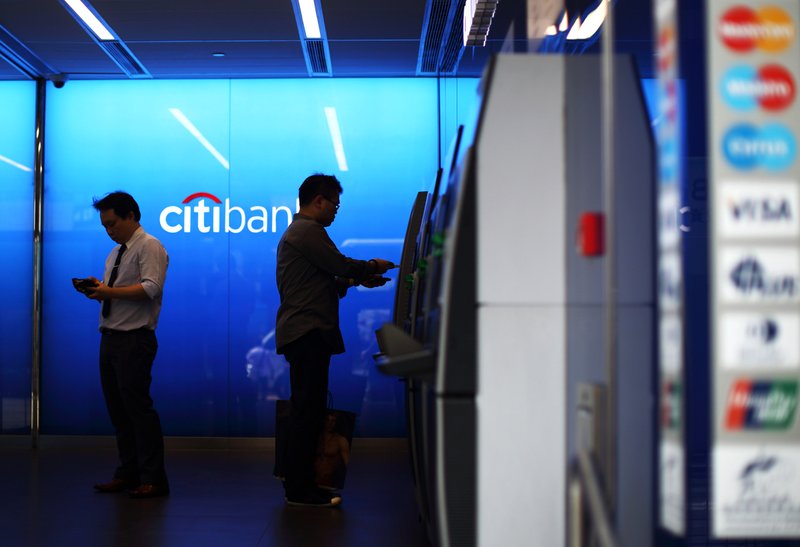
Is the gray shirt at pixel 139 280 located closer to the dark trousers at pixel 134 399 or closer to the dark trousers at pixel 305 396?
the dark trousers at pixel 134 399

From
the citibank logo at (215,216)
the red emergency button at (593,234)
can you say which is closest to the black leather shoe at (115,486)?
the citibank logo at (215,216)

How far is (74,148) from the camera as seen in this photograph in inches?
274

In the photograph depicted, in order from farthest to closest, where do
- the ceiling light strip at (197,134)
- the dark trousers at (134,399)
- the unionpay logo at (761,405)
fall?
the ceiling light strip at (197,134) < the dark trousers at (134,399) < the unionpay logo at (761,405)

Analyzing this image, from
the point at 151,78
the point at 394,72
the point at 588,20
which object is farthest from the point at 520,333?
the point at 151,78

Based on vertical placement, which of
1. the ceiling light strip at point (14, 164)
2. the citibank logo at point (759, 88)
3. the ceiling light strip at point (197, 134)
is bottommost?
the citibank logo at point (759, 88)

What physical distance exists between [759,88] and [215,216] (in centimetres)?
590

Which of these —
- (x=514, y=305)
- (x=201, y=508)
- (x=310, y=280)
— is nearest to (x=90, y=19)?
(x=310, y=280)

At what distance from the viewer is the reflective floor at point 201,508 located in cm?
379

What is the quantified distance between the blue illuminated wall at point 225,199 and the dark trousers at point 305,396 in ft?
8.09

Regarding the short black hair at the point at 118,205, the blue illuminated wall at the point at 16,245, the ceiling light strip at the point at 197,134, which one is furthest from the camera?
the ceiling light strip at the point at 197,134

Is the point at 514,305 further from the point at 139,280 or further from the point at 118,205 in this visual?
the point at 118,205

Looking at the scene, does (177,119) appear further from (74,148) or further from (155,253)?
(155,253)

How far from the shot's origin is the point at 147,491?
466 centimetres

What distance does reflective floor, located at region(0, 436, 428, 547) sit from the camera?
3787mm
